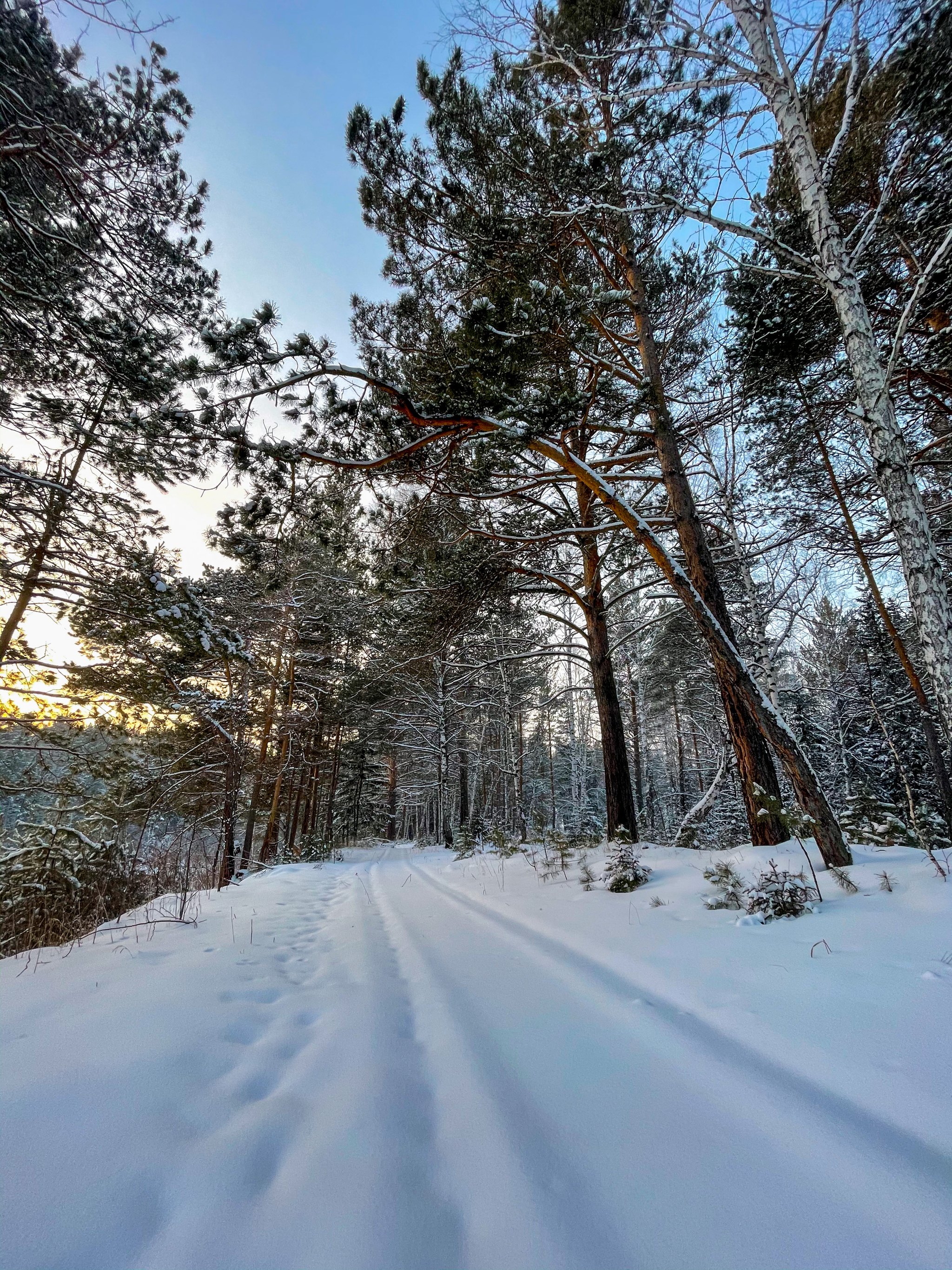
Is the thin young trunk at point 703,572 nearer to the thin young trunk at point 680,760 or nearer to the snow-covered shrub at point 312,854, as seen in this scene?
the snow-covered shrub at point 312,854

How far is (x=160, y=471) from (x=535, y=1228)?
6035 mm

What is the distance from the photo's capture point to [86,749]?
7.19 meters

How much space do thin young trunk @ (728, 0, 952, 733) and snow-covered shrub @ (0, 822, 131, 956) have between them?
23.8 feet

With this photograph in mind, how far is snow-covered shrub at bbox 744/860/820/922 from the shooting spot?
2.90m

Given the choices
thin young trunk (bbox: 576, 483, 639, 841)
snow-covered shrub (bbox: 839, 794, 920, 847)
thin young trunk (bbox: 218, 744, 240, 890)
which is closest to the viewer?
snow-covered shrub (bbox: 839, 794, 920, 847)

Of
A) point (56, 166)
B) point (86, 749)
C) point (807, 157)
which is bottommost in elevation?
point (86, 749)

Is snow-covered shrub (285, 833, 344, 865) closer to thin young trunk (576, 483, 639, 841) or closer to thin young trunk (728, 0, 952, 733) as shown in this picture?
thin young trunk (576, 483, 639, 841)

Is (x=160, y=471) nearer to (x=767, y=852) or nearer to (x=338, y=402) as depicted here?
(x=338, y=402)

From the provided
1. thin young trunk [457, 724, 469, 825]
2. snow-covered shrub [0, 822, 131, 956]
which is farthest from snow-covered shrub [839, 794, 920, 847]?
thin young trunk [457, 724, 469, 825]

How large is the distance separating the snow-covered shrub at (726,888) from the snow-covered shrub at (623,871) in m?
0.66

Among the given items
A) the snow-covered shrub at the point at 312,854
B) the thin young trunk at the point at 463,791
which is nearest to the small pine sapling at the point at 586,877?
the snow-covered shrub at the point at 312,854

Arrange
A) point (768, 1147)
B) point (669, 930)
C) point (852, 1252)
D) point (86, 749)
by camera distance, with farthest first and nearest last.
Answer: point (86, 749), point (669, 930), point (768, 1147), point (852, 1252)

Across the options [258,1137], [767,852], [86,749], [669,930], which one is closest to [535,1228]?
[258,1137]

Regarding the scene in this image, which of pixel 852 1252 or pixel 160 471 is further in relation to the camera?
pixel 160 471
